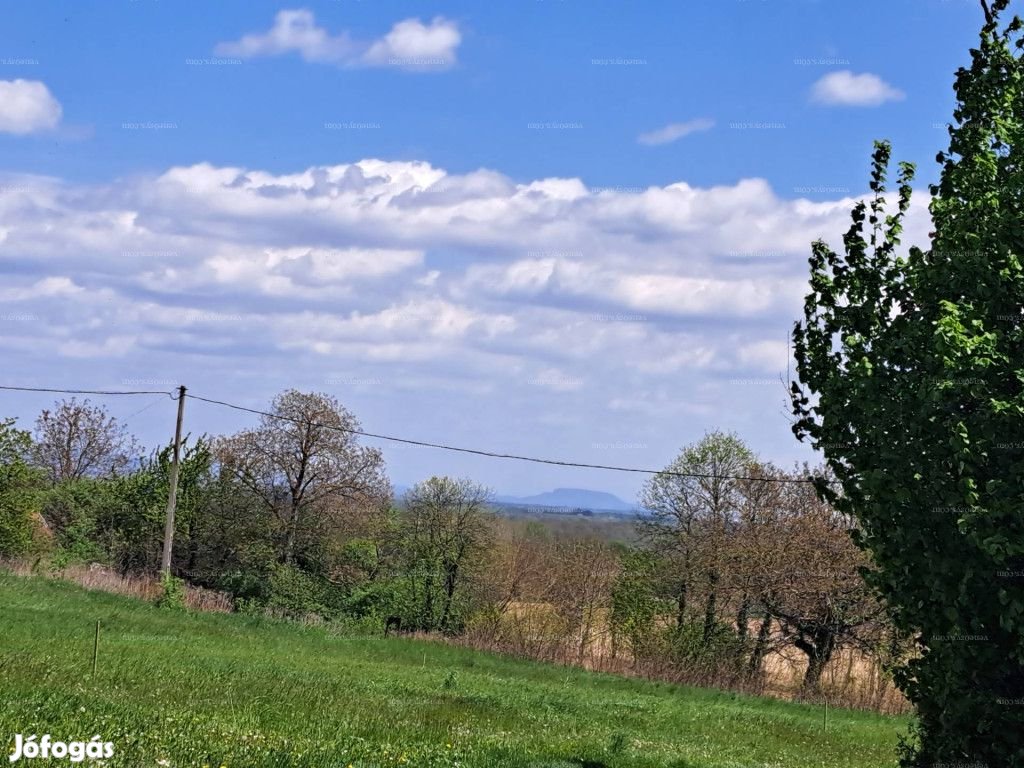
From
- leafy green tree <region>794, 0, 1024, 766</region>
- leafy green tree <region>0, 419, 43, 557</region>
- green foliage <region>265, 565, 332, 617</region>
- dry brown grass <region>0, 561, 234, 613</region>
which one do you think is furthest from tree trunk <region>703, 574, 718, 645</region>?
leafy green tree <region>794, 0, 1024, 766</region>

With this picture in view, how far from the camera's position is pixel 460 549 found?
46531 mm

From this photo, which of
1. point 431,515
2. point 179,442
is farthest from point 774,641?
point 179,442

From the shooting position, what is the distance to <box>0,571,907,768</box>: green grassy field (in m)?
9.28

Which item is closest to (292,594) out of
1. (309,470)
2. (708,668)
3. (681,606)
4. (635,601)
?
(309,470)

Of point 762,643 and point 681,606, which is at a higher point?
point 681,606

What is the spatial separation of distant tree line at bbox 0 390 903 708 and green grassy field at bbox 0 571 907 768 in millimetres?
8155

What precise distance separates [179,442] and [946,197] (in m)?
30.1

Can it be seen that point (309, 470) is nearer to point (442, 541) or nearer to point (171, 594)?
point (442, 541)

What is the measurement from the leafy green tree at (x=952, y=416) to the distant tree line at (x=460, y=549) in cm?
2861

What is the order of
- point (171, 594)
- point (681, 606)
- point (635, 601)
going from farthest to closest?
point (681, 606) → point (635, 601) → point (171, 594)

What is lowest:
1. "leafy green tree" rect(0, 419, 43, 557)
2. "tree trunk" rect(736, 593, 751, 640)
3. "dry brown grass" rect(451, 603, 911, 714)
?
"dry brown grass" rect(451, 603, 911, 714)

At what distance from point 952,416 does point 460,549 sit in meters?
40.2

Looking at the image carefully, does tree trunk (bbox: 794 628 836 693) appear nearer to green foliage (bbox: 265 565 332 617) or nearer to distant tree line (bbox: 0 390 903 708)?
distant tree line (bbox: 0 390 903 708)

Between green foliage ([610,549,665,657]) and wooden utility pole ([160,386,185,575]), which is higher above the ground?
wooden utility pole ([160,386,185,575])
